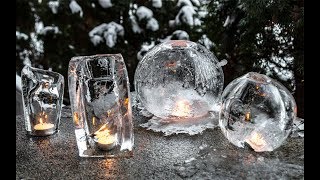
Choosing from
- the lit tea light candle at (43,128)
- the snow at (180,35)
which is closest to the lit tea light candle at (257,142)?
the lit tea light candle at (43,128)

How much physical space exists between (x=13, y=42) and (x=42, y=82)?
51cm

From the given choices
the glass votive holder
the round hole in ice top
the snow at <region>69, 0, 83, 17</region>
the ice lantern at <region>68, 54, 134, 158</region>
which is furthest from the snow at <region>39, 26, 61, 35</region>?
the round hole in ice top

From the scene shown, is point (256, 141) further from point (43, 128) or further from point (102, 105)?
point (43, 128)

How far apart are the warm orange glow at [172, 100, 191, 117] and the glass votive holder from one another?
1.42 ft

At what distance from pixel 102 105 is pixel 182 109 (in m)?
0.39

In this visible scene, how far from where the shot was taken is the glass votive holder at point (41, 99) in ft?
4.47

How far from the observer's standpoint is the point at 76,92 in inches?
45.9

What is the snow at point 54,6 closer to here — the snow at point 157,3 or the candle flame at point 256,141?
the snow at point 157,3

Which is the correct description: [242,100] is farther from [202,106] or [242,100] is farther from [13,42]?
[13,42]

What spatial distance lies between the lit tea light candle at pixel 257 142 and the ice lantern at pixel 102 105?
1.22 feet

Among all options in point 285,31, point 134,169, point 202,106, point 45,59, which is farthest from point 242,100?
point 45,59

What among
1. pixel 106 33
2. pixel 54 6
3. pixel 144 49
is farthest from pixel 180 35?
pixel 54 6

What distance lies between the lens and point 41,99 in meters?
1.37

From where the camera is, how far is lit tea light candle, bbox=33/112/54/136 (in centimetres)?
137
